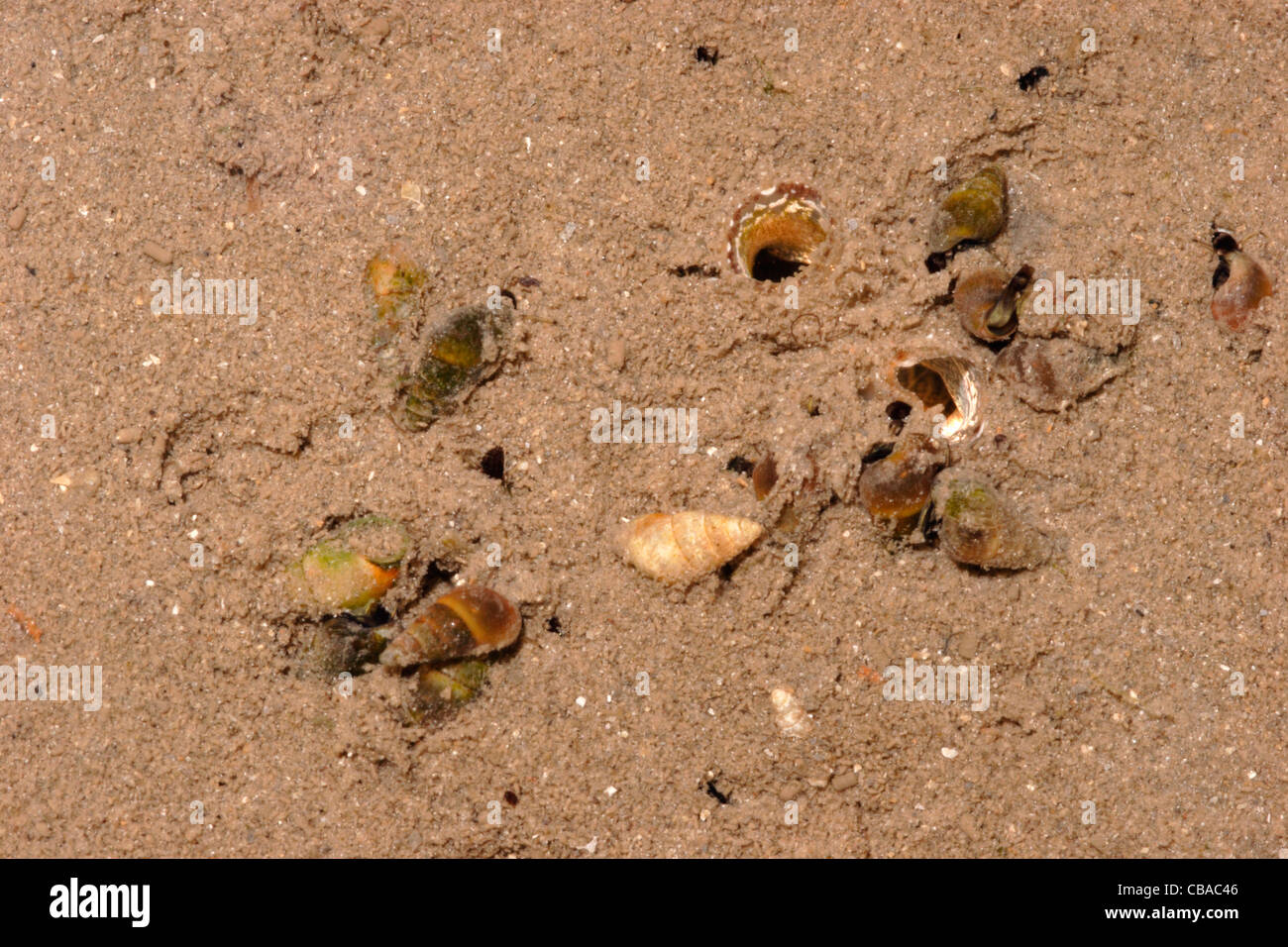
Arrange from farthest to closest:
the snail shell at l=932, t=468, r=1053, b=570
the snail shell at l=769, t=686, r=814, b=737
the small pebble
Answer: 1. the small pebble
2. the snail shell at l=769, t=686, r=814, b=737
3. the snail shell at l=932, t=468, r=1053, b=570

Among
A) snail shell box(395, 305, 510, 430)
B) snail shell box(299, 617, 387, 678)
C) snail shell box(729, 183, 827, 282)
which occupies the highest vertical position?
snail shell box(729, 183, 827, 282)

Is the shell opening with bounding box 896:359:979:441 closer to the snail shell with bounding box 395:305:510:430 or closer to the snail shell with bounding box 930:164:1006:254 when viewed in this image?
the snail shell with bounding box 930:164:1006:254

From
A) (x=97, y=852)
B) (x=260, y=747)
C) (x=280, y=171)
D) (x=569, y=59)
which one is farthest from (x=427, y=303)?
(x=97, y=852)

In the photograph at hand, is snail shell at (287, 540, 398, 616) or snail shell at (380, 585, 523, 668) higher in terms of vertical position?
snail shell at (287, 540, 398, 616)

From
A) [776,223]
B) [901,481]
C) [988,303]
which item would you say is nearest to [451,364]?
[776,223]

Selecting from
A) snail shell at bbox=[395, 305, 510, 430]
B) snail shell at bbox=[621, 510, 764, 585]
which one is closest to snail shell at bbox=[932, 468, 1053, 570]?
snail shell at bbox=[621, 510, 764, 585]

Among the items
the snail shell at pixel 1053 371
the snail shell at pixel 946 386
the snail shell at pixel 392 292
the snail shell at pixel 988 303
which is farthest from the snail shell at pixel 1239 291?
the snail shell at pixel 392 292

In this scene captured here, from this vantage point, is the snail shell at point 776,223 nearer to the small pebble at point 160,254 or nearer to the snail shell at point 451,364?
the snail shell at point 451,364

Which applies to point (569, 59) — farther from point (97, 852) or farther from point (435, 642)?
point (97, 852)
